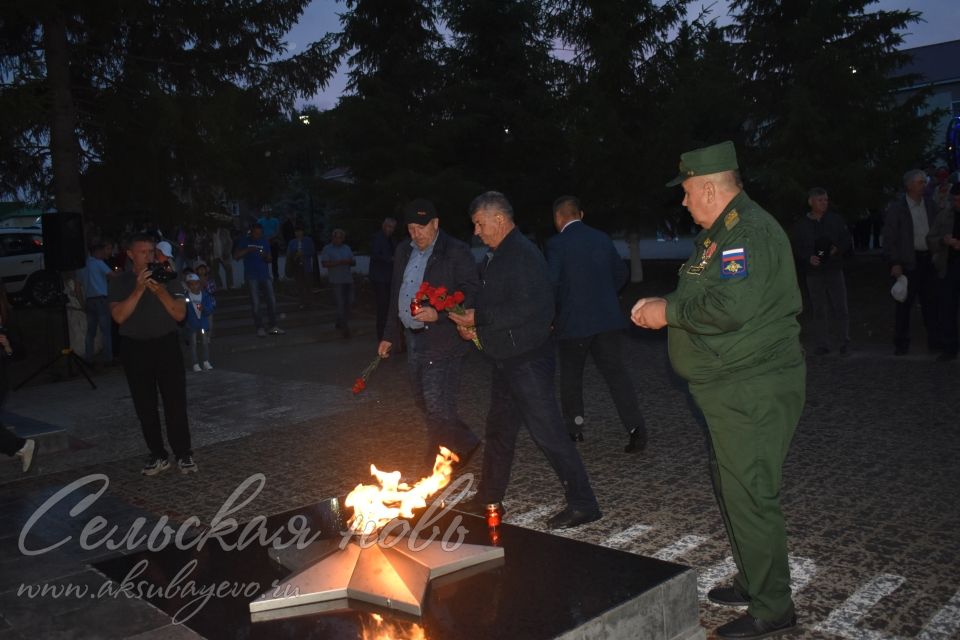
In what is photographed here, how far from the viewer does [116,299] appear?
7.45 metres

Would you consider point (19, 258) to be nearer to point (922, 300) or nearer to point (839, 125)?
point (839, 125)

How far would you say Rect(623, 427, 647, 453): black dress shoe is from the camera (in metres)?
7.54

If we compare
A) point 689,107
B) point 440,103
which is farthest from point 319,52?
point 689,107

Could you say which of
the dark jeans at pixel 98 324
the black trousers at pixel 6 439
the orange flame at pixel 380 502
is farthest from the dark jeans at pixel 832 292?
the dark jeans at pixel 98 324

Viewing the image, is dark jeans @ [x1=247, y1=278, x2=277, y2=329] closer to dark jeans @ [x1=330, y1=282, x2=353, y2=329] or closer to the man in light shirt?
dark jeans @ [x1=330, y1=282, x2=353, y2=329]

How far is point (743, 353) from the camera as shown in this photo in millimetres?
3900

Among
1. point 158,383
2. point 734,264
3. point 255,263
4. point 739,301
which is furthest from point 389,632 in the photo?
point 255,263

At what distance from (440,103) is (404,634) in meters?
21.3

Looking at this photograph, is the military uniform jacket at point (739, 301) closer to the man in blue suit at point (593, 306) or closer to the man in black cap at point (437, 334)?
the man in black cap at point (437, 334)

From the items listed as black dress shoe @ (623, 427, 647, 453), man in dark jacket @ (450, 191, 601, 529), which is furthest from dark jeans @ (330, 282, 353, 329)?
man in dark jacket @ (450, 191, 601, 529)

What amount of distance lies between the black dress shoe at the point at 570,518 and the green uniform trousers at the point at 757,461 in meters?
1.62

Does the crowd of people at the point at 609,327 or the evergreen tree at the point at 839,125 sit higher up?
the evergreen tree at the point at 839,125

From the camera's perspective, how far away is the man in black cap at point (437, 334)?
657cm

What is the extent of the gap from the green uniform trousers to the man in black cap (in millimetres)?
2790
